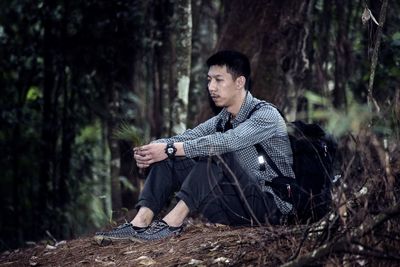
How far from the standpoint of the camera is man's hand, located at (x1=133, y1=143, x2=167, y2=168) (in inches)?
241

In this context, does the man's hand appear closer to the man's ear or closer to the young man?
the young man

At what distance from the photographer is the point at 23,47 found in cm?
1202

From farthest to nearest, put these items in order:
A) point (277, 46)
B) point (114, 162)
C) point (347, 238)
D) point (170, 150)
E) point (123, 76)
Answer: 1. point (123, 76)
2. point (114, 162)
3. point (277, 46)
4. point (170, 150)
5. point (347, 238)

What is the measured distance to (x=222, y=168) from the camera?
5859mm

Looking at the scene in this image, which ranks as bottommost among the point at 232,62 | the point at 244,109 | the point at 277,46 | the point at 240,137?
the point at 240,137

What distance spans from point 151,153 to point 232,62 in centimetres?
112

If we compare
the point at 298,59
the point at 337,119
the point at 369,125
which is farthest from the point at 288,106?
the point at 337,119

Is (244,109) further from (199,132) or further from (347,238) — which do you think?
(347,238)

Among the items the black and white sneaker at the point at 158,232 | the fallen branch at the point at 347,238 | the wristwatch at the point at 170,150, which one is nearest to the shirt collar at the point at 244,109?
the wristwatch at the point at 170,150

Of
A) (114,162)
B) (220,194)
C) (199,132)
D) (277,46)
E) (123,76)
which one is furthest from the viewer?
(123,76)

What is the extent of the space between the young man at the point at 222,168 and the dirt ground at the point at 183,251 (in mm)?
161

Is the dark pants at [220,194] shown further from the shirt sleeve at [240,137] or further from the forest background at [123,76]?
the forest background at [123,76]

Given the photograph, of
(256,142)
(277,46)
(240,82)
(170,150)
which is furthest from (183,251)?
(277,46)

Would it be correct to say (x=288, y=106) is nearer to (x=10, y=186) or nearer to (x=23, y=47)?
(x=23, y=47)
